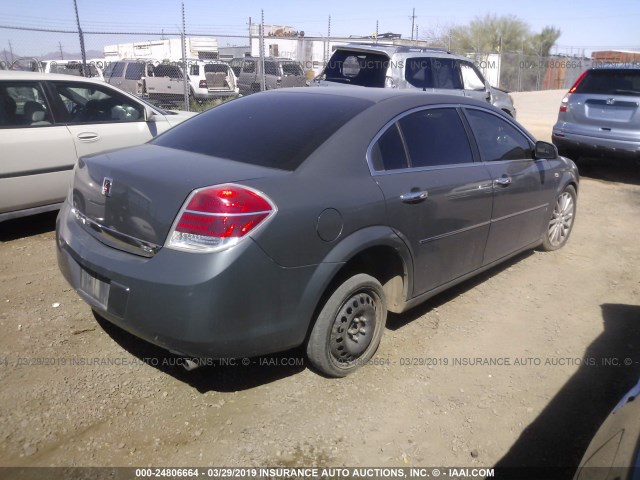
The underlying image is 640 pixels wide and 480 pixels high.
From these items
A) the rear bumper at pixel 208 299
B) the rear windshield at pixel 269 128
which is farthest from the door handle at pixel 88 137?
the rear bumper at pixel 208 299

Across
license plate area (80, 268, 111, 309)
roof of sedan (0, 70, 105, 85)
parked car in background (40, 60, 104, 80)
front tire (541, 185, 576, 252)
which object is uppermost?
roof of sedan (0, 70, 105, 85)

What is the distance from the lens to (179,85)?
1781 cm

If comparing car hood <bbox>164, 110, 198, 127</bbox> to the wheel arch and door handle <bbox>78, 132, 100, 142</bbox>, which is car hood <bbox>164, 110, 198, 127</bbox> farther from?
the wheel arch

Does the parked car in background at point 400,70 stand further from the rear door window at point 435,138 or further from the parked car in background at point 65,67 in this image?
the parked car in background at point 65,67

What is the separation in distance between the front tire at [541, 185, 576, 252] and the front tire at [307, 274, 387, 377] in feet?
8.56

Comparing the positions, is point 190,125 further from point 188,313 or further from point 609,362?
point 609,362

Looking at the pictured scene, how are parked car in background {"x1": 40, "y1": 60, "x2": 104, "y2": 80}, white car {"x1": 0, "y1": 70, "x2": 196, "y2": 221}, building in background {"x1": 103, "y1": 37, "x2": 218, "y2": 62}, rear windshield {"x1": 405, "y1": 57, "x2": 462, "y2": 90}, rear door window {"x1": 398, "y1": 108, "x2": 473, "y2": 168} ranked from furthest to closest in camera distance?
building in background {"x1": 103, "y1": 37, "x2": 218, "y2": 62} < parked car in background {"x1": 40, "y1": 60, "x2": 104, "y2": 80} < rear windshield {"x1": 405, "y1": 57, "x2": 462, "y2": 90} < white car {"x1": 0, "y1": 70, "x2": 196, "y2": 221} < rear door window {"x1": 398, "y1": 108, "x2": 473, "y2": 168}

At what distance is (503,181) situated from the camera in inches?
166

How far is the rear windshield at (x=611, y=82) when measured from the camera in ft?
28.3

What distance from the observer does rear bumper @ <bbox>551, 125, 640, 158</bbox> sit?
A: 27.8 feet

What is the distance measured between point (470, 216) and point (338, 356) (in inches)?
55.6

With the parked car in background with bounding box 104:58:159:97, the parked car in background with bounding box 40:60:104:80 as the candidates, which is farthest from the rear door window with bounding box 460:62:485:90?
the parked car in background with bounding box 40:60:104:80

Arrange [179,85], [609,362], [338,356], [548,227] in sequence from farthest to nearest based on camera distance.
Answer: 1. [179,85]
2. [548,227]
3. [609,362]
4. [338,356]

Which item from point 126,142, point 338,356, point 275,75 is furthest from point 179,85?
point 338,356
